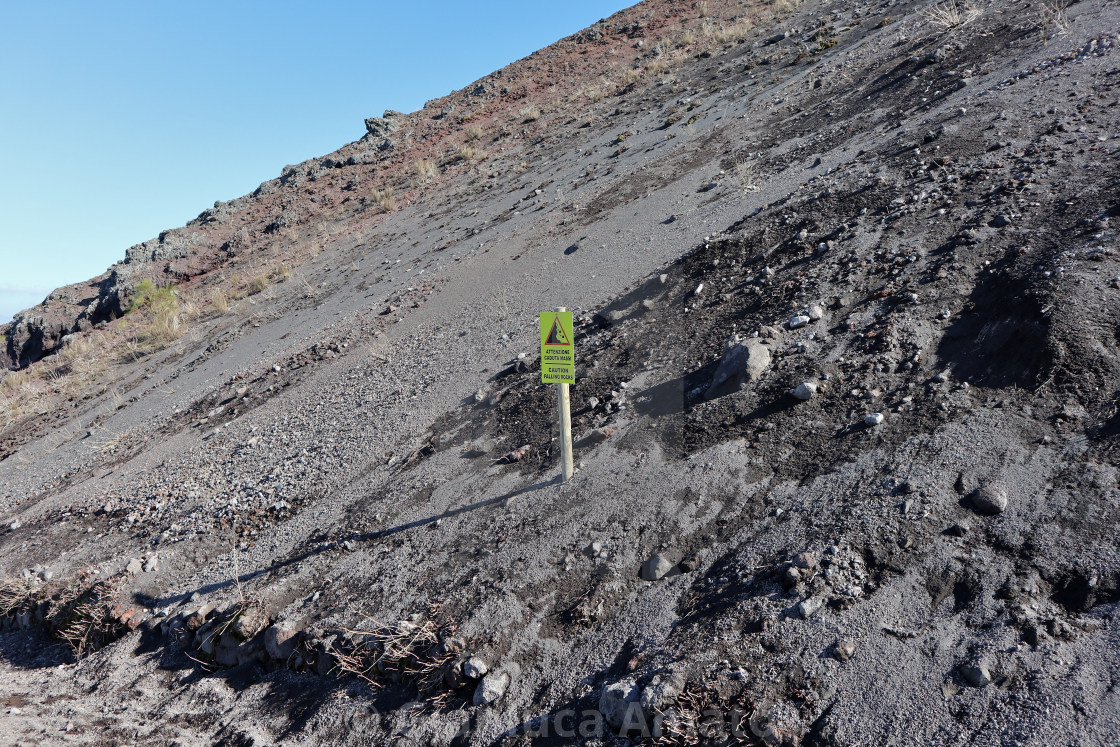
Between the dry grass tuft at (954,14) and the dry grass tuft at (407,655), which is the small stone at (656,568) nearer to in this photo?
the dry grass tuft at (407,655)

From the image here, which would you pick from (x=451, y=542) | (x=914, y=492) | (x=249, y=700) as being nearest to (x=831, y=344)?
(x=914, y=492)

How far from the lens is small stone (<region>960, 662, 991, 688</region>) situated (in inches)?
102

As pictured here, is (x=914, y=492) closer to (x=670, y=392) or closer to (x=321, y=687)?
(x=670, y=392)

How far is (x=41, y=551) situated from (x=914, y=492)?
9412 mm

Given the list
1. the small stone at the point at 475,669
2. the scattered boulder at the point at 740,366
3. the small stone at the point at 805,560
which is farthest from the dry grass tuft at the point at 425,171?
the small stone at the point at 805,560

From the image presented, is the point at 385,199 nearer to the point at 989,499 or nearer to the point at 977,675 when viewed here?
the point at 989,499

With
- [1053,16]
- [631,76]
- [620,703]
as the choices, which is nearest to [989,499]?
Result: [620,703]

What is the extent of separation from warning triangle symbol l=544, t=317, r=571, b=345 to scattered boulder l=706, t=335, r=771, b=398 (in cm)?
159

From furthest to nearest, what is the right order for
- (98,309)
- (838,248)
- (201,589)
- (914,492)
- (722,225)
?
(98,309) → (722,225) → (838,248) → (201,589) → (914,492)

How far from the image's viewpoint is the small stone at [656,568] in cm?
391

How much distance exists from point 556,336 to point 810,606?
8.08ft

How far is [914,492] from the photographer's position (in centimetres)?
358

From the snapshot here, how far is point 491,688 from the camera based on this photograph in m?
3.61

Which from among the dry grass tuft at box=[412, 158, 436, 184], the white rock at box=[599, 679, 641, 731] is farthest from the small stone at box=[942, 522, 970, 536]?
the dry grass tuft at box=[412, 158, 436, 184]
